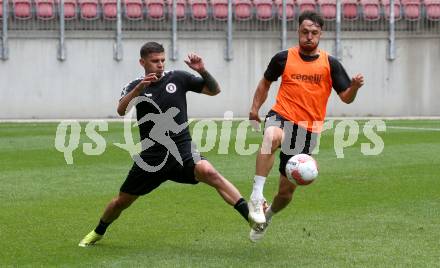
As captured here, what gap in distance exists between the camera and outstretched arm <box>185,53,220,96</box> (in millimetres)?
8516

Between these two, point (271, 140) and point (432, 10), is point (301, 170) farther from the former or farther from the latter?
point (432, 10)

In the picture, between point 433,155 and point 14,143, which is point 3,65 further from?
point 433,155

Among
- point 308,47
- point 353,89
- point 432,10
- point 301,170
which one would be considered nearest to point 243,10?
point 432,10

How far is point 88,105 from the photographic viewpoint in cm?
3388

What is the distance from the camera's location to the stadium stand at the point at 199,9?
114 feet

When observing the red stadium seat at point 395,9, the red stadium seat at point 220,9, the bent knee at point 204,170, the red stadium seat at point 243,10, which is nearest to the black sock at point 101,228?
the bent knee at point 204,170

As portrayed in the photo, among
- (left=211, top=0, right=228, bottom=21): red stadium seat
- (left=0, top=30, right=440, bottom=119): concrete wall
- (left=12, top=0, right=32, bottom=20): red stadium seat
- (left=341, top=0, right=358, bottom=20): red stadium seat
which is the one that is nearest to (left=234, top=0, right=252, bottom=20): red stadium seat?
(left=211, top=0, right=228, bottom=21): red stadium seat

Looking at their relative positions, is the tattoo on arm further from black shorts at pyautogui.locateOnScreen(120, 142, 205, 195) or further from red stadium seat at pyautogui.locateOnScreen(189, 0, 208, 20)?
red stadium seat at pyautogui.locateOnScreen(189, 0, 208, 20)

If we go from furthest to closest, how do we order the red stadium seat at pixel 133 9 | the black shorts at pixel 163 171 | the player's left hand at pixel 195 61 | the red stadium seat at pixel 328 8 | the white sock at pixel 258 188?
the red stadium seat at pixel 328 8 < the red stadium seat at pixel 133 9 < the black shorts at pixel 163 171 < the white sock at pixel 258 188 < the player's left hand at pixel 195 61

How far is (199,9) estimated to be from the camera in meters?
34.9

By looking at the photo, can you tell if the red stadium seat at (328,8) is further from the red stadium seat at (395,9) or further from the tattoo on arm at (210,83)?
the tattoo on arm at (210,83)

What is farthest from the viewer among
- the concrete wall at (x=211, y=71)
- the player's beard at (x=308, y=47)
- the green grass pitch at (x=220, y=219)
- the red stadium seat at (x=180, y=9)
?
the red stadium seat at (x=180, y=9)

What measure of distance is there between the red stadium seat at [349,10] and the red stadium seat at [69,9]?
9.45m

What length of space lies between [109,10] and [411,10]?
1073 centimetres
